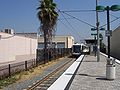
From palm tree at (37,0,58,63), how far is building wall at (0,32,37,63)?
3.23m

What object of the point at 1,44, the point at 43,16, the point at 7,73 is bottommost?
the point at 7,73

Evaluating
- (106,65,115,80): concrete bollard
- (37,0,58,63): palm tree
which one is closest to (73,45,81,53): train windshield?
(37,0,58,63): palm tree

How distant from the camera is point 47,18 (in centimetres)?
4944

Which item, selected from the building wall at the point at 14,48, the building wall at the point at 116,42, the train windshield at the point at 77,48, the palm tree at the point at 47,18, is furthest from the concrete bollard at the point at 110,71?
the train windshield at the point at 77,48

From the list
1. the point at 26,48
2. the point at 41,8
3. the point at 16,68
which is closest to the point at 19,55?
the point at 26,48

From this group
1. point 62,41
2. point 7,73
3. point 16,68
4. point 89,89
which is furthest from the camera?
point 62,41

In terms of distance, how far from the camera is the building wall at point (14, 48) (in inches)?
1406

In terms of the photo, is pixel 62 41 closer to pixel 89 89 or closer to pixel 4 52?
pixel 4 52

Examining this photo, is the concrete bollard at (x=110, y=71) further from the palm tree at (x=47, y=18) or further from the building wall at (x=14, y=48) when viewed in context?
the palm tree at (x=47, y=18)

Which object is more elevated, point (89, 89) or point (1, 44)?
point (1, 44)

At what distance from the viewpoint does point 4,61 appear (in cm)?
3584

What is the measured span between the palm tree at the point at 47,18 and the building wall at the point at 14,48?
323 cm

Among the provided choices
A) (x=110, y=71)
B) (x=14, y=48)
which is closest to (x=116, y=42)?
(x=14, y=48)

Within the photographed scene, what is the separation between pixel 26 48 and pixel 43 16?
563 cm
